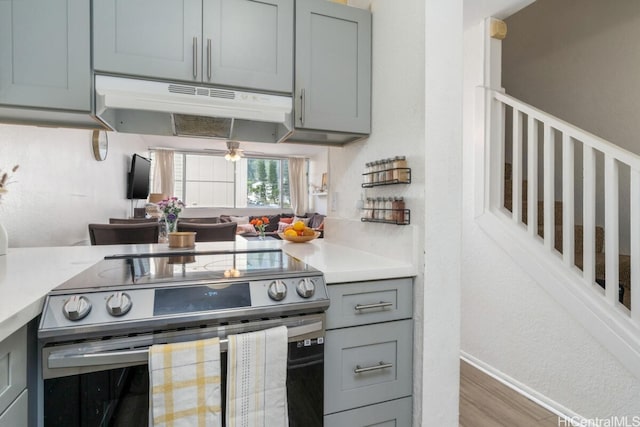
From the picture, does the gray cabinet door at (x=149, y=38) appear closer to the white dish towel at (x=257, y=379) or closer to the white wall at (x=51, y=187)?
the white wall at (x=51, y=187)

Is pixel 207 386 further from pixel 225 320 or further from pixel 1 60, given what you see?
pixel 1 60

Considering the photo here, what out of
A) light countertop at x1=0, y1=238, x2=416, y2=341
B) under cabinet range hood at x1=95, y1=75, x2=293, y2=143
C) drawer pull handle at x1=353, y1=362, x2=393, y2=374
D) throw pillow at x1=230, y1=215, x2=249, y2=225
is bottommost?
drawer pull handle at x1=353, y1=362, x2=393, y2=374

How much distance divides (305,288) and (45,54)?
129 centimetres

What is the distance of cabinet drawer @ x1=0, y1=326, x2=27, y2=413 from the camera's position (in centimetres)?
69

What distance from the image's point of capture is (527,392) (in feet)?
6.24

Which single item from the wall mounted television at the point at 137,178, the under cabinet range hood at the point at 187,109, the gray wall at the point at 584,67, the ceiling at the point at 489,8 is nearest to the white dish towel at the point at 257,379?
the under cabinet range hood at the point at 187,109

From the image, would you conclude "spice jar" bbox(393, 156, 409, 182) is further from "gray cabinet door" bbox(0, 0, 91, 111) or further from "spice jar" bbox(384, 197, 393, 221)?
"gray cabinet door" bbox(0, 0, 91, 111)

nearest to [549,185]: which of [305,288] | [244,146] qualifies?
[305,288]

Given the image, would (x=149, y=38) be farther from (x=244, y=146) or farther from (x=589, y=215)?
(x=244, y=146)

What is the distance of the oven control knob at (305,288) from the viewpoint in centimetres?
105

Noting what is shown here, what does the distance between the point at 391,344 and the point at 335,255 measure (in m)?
0.45

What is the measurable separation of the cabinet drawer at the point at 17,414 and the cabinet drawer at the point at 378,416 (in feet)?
2.76

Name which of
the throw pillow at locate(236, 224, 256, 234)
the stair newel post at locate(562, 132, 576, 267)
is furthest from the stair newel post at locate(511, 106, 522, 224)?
the throw pillow at locate(236, 224, 256, 234)

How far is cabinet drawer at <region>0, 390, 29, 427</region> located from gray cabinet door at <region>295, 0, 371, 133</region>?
1277 millimetres
